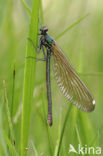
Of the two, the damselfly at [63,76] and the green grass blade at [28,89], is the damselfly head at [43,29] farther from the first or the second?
the green grass blade at [28,89]

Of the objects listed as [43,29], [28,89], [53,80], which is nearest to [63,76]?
[43,29]

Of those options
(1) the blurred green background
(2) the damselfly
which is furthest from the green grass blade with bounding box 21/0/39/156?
(2) the damselfly

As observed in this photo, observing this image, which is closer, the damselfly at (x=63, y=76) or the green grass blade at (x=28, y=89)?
the green grass blade at (x=28, y=89)

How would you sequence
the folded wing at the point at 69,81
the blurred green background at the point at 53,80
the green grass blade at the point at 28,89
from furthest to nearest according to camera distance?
the folded wing at the point at 69,81 < the blurred green background at the point at 53,80 < the green grass blade at the point at 28,89

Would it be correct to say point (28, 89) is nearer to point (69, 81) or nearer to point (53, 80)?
point (69, 81)

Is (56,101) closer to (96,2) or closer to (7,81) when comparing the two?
(7,81)

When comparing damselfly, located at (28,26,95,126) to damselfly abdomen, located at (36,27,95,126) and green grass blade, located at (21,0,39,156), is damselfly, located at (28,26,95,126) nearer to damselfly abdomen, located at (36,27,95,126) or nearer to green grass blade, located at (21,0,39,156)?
damselfly abdomen, located at (36,27,95,126)

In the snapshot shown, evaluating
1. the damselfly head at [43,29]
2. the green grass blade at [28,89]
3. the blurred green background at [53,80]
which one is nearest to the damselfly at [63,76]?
the damselfly head at [43,29]

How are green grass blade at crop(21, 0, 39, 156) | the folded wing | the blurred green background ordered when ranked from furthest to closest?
1. the folded wing
2. the blurred green background
3. green grass blade at crop(21, 0, 39, 156)
